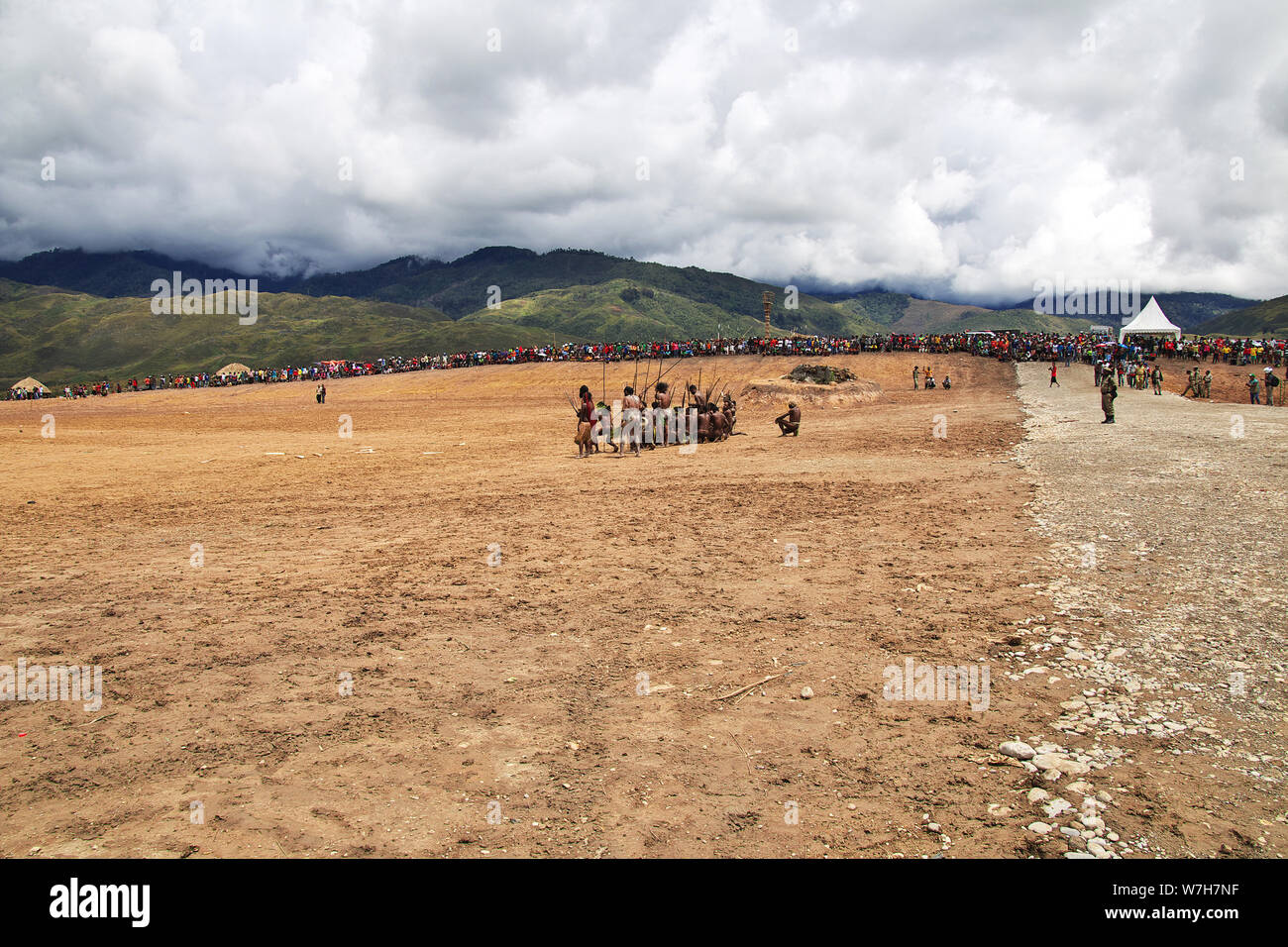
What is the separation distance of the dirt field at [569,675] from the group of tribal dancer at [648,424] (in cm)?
654

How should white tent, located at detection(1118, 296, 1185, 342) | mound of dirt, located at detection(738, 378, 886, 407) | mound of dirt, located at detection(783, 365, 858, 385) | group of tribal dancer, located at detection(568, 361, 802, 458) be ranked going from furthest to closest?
1. white tent, located at detection(1118, 296, 1185, 342)
2. mound of dirt, located at detection(783, 365, 858, 385)
3. mound of dirt, located at detection(738, 378, 886, 407)
4. group of tribal dancer, located at detection(568, 361, 802, 458)

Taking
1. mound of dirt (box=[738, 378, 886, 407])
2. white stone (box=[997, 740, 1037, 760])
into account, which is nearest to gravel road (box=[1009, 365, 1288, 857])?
white stone (box=[997, 740, 1037, 760])

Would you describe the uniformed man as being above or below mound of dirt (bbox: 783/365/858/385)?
below

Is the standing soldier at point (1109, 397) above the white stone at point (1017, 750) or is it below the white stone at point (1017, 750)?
above

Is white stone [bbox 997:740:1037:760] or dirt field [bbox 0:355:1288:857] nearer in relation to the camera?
dirt field [bbox 0:355:1288:857]

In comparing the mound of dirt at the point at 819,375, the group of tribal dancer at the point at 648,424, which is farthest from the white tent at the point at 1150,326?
the group of tribal dancer at the point at 648,424

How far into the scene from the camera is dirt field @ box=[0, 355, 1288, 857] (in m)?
3.98

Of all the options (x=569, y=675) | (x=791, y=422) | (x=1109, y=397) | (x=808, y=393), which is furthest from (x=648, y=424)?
(x=808, y=393)

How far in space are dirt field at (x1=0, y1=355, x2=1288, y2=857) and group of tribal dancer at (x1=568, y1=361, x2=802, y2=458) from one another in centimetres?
654

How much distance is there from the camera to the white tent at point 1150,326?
64.5 m

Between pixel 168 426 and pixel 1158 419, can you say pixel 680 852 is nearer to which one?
pixel 1158 419
